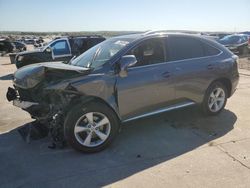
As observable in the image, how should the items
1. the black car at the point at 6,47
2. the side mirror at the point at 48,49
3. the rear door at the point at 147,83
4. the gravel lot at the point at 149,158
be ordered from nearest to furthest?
the gravel lot at the point at 149,158, the rear door at the point at 147,83, the side mirror at the point at 48,49, the black car at the point at 6,47

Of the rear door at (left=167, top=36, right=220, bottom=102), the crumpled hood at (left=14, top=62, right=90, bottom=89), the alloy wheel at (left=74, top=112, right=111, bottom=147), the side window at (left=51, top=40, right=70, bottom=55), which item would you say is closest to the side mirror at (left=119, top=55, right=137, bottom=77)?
the crumpled hood at (left=14, top=62, right=90, bottom=89)

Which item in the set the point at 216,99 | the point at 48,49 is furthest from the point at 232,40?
the point at 216,99

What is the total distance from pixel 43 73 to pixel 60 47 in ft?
33.3

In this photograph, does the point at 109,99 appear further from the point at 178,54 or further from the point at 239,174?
the point at 239,174

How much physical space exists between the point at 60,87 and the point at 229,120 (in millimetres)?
3407

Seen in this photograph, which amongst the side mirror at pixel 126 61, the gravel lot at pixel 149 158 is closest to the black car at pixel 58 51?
the gravel lot at pixel 149 158

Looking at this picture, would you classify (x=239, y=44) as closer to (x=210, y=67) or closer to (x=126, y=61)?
(x=210, y=67)

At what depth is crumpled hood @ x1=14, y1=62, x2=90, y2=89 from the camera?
4425 millimetres

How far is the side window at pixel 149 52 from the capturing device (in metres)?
4.94

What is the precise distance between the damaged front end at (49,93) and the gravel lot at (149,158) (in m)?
0.45

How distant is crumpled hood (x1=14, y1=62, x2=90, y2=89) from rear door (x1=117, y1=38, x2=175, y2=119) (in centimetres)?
72

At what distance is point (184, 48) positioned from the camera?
5.48 m

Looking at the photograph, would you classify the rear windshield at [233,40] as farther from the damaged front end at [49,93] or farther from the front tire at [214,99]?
the damaged front end at [49,93]

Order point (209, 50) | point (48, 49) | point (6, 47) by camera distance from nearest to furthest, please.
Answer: point (209, 50), point (48, 49), point (6, 47)
